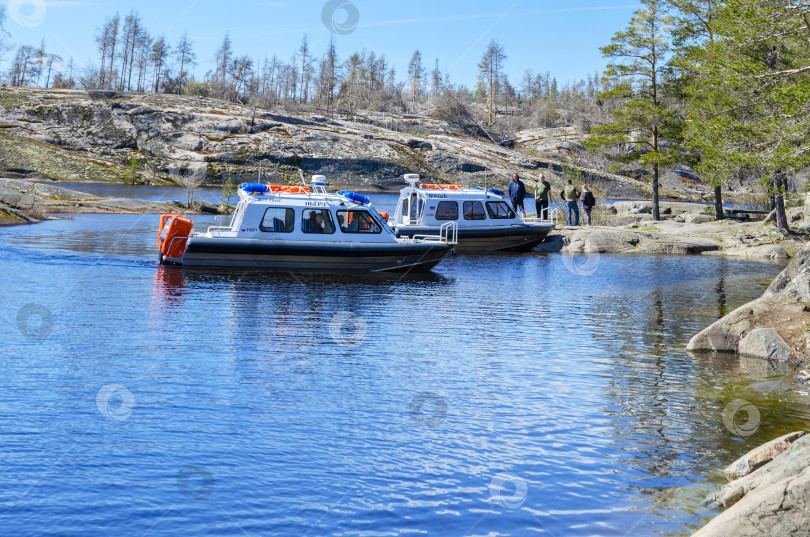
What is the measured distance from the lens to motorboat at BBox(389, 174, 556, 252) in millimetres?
31031

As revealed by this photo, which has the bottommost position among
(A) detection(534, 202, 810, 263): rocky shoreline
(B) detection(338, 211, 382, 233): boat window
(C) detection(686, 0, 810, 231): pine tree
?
(A) detection(534, 202, 810, 263): rocky shoreline

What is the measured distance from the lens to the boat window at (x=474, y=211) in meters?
31.7

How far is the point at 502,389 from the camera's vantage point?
1066 centimetres

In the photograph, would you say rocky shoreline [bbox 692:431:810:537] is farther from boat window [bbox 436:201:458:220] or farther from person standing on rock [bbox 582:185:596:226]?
person standing on rock [bbox 582:185:596:226]

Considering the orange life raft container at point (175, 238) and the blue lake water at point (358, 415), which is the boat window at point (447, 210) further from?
the blue lake water at point (358, 415)

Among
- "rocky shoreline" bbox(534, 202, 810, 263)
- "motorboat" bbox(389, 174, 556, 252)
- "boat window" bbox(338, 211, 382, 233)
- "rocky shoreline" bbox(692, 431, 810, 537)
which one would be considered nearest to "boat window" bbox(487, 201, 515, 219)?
"motorboat" bbox(389, 174, 556, 252)

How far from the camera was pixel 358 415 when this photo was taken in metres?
9.28

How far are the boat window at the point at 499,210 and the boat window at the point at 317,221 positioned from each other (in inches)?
412

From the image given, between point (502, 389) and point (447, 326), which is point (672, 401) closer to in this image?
point (502, 389)

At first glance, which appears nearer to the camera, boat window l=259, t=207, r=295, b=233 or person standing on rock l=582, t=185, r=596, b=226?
boat window l=259, t=207, r=295, b=233

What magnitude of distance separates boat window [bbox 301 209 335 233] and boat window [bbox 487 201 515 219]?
10.5m

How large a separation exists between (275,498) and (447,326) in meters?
9.10

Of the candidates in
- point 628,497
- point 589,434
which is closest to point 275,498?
point 628,497

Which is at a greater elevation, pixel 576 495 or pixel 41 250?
pixel 41 250
